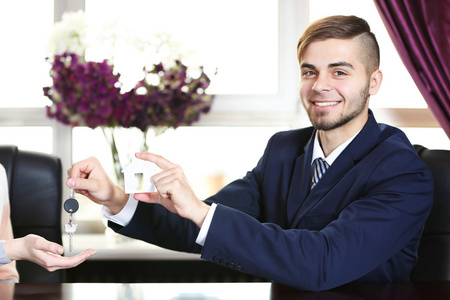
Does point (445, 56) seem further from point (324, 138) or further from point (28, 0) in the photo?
point (28, 0)

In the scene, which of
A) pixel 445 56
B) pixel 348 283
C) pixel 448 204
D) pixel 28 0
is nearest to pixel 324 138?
pixel 448 204

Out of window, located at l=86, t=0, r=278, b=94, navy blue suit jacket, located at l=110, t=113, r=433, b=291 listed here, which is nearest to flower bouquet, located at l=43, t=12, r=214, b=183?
window, located at l=86, t=0, r=278, b=94

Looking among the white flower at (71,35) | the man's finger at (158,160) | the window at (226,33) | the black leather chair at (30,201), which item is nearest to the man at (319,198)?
the man's finger at (158,160)

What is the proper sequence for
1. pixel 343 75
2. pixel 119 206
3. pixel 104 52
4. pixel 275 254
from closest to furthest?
pixel 275 254 → pixel 119 206 → pixel 343 75 → pixel 104 52

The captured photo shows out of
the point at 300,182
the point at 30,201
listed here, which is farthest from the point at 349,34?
the point at 30,201

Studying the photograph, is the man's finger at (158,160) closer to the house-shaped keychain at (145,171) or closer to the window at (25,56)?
the house-shaped keychain at (145,171)

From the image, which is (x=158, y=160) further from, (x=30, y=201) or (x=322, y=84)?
(x=30, y=201)

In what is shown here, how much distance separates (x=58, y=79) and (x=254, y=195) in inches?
39.4

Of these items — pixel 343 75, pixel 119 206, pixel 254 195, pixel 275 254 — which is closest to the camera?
pixel 275 254

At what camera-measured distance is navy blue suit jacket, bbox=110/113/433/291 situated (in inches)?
52.7

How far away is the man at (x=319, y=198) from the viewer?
134 centimetres

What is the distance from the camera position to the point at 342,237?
56.0 inches

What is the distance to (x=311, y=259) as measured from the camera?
53.5 inches

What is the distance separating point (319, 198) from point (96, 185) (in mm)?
616
